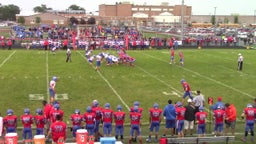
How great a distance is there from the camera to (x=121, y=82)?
1933 centimetres

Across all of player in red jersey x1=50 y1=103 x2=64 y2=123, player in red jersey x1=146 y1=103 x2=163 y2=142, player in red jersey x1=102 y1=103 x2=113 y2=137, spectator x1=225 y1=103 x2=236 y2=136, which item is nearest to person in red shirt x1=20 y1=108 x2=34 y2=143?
player in red jersey x1=50 y1=103 x2=64 y2=123

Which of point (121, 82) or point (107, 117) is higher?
point (107, 117)

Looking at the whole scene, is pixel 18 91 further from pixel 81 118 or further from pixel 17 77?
pixel 81 118

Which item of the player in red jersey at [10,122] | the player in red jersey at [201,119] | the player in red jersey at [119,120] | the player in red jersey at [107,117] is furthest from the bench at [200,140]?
the player in red jersey at [10,122]

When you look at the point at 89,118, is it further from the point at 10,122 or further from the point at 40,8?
the point at 40,8

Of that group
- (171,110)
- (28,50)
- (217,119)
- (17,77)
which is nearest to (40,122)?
(171,110)

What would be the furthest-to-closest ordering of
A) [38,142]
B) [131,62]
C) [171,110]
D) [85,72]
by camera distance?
1. [131,62]
2. [85,72]
3. [171,110]
4. [38,142]

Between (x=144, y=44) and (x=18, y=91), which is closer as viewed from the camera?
(x=18, y=91)

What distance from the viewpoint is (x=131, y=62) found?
25.0 meters

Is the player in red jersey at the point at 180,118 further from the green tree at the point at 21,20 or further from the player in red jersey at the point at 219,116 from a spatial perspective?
the green tree at the point at 21,20

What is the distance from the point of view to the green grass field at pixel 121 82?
15.4 m

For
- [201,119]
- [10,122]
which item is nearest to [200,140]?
[201,119]

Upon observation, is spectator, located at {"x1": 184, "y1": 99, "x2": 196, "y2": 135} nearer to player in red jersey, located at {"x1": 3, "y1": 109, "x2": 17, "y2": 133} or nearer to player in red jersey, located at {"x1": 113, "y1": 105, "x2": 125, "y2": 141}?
player in red jersey, located at {"x1": 113, "y1": 105, "x2": 125, "y2": 141}

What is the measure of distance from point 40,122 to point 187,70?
1481cm
